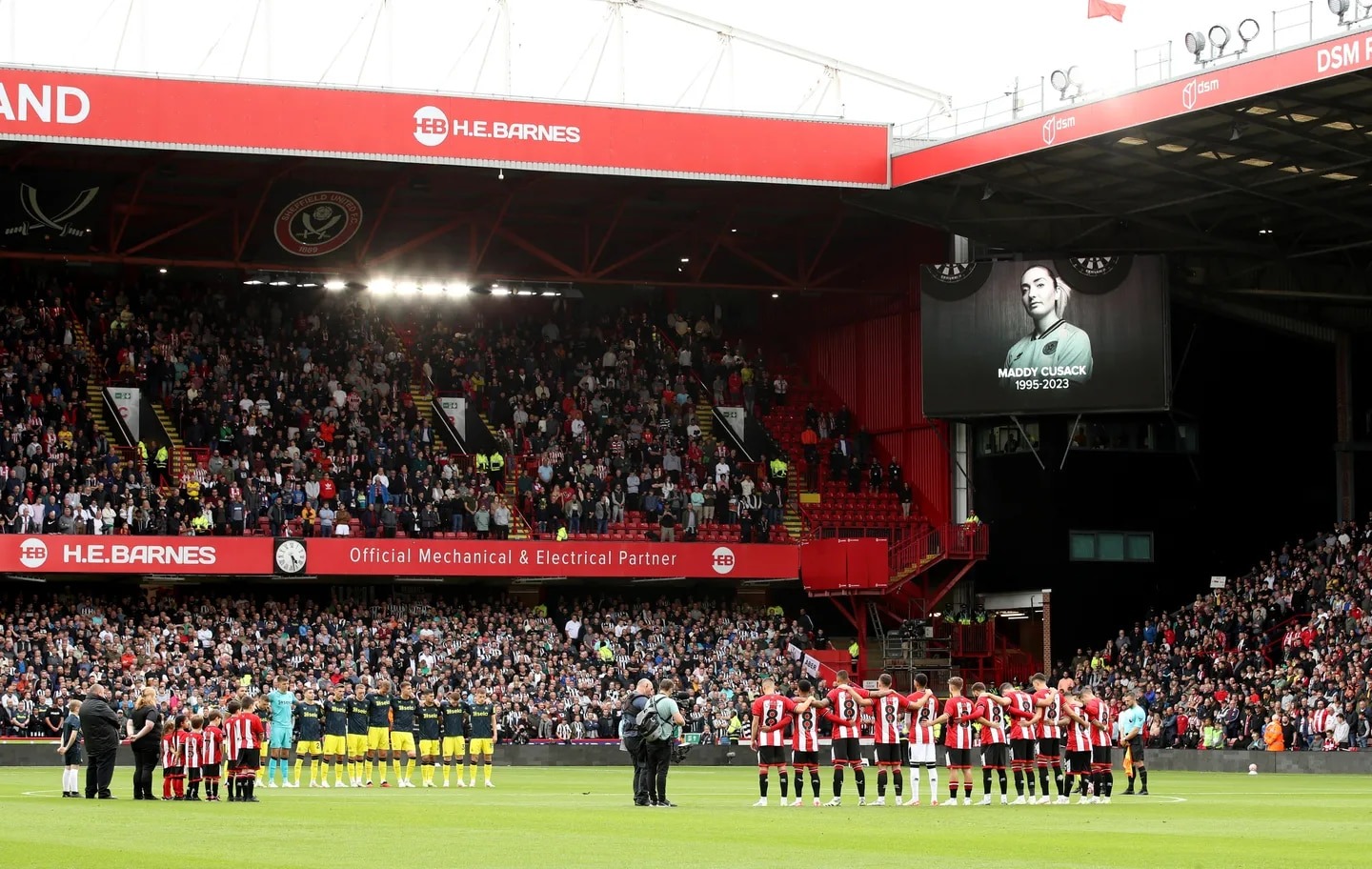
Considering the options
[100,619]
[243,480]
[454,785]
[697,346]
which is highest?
[697,346]

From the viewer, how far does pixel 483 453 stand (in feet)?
177

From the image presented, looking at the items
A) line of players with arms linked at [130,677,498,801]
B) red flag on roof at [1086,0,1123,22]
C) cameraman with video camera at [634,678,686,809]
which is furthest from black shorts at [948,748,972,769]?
red flag on roof at [1086,0,1123,22]

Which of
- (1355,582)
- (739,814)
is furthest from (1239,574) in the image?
(739,814)

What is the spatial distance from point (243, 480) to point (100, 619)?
5.01 m

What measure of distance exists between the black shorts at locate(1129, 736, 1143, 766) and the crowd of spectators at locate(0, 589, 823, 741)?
16.7m

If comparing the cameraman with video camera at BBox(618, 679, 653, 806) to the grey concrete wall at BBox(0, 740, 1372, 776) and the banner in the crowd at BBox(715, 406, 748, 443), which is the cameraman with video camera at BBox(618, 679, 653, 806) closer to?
the grey concrete wall at BBox(0, 740, 1372, 776)

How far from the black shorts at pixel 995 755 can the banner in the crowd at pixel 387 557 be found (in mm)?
24562

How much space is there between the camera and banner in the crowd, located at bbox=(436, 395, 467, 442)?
54.7 metres

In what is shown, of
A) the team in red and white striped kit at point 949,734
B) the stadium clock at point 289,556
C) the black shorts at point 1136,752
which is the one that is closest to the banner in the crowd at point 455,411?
the stadium clock at point 289,556

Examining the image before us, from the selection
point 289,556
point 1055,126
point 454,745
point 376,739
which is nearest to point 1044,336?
point 1055,126

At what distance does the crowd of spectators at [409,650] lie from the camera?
4381 cm

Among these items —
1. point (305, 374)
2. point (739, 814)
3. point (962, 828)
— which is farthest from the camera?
point (305, 374)

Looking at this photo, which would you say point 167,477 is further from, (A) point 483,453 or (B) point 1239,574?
(B) point 1239,574

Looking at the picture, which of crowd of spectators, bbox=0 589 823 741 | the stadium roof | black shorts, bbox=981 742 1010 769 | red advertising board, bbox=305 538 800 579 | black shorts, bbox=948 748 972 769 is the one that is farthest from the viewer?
red advertising board, bbox=305 538 800 579
